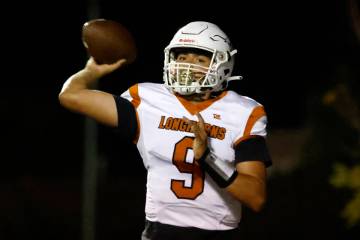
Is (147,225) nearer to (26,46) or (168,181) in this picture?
(168,181)

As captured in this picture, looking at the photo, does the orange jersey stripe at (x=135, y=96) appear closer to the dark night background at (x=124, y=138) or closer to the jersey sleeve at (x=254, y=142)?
the jersey sleeve at (x=254, y=142)

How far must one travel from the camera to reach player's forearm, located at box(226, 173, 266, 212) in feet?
12.2

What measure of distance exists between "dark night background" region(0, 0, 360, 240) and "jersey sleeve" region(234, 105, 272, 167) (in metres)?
4.78

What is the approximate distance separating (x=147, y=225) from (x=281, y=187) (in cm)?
594

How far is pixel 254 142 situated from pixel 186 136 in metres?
0.31

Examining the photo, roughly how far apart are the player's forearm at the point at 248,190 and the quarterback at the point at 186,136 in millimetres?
64

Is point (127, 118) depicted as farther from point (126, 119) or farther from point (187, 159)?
point (187, 159)

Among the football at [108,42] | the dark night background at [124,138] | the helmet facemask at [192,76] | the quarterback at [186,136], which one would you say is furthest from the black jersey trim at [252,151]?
the dark night background at [124,138]

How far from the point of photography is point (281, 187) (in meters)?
9.85

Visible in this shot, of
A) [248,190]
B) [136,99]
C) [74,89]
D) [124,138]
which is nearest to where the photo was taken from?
[248,190]

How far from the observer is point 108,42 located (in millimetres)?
4133

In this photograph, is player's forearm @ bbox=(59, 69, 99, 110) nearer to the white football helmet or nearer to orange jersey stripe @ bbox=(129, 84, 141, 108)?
orange jersey stripe @ bbox=(129, 84, 141, 108)

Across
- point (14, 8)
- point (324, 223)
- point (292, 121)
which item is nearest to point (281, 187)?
point (324, 223)

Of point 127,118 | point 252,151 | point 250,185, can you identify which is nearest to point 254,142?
point 252,151
